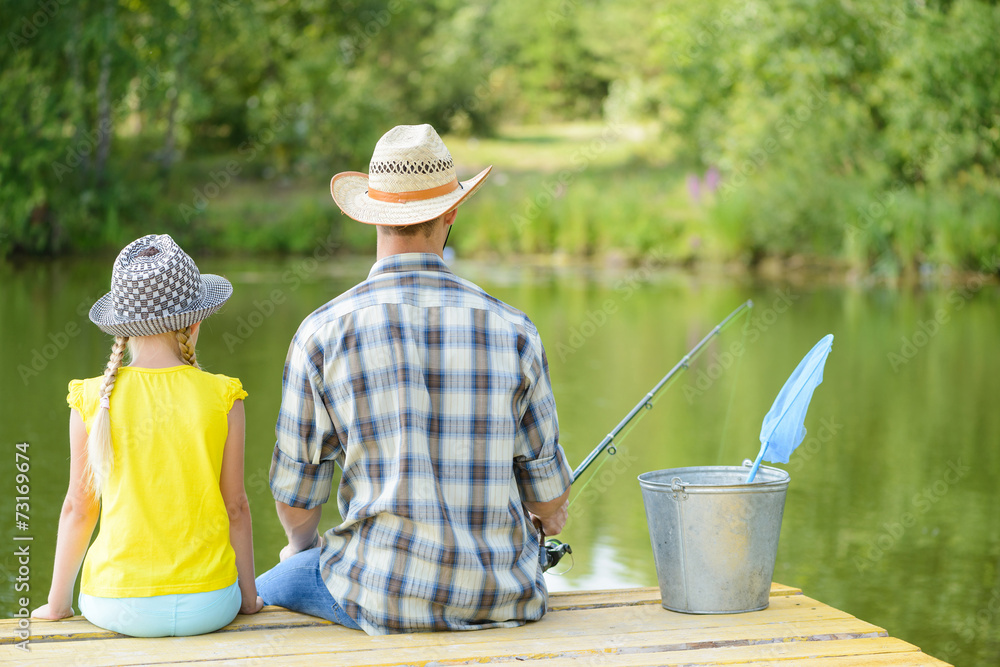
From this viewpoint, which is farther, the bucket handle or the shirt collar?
the bucket handle

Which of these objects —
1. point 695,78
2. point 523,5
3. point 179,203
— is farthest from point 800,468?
point 523,5

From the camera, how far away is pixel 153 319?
6.28 feet

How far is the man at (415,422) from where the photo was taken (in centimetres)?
187

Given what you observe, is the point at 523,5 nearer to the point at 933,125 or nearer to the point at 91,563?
the point at 933,125

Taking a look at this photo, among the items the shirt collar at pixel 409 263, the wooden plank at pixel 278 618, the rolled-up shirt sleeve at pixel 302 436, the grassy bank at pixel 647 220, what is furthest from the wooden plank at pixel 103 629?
the grassy bank at pixel 647 220

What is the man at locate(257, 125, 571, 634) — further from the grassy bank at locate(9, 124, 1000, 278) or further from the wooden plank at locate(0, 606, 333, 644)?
the grassy bank at locate(9, 124, 1000, 278)

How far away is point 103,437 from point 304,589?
44 cm

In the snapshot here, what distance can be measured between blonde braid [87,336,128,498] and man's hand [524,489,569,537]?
0.70 metres

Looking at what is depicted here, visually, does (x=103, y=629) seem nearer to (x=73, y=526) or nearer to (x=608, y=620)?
(x=73, y=526)

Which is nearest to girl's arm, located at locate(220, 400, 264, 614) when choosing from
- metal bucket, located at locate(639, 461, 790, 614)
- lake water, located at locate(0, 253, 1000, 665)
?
metal bucket, located at locate(639, 461, 790, 614)

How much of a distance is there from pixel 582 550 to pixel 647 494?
1778mm

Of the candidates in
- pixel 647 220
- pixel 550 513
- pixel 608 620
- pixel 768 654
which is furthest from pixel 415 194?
pixel 647 220

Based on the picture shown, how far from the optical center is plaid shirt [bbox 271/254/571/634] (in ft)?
6.13

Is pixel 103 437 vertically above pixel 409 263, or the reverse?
pixel 409 263
